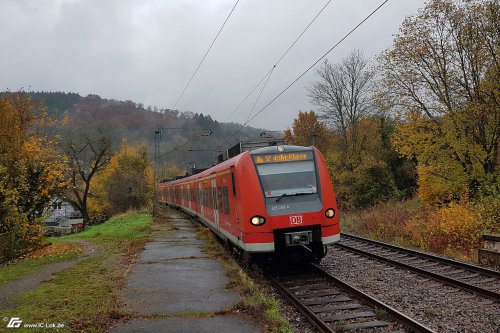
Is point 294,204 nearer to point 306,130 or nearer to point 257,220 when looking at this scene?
point 257,220

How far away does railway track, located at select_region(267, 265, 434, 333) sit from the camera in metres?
6.32

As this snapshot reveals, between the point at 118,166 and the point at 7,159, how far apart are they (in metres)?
34.2

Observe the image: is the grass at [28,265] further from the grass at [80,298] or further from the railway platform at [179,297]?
the railway platform at [179,297]

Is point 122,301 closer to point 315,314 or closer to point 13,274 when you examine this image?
point 315,314

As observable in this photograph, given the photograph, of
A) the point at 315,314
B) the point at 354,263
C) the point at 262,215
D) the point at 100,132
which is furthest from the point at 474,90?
the point at 100,132

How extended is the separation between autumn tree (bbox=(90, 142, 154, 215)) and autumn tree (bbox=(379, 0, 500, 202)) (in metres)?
25.5

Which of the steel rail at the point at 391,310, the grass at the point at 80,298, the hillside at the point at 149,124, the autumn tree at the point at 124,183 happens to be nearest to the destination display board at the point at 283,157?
the steel rail at the point at 391,310

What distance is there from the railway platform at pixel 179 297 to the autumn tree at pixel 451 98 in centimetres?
1308

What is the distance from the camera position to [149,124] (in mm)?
46250

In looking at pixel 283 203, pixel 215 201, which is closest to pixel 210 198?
pixel 215 201

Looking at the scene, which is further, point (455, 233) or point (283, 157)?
point (455, 233)

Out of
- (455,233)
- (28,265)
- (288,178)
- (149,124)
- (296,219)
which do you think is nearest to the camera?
(296,219)

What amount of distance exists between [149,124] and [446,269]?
39511 millimetres

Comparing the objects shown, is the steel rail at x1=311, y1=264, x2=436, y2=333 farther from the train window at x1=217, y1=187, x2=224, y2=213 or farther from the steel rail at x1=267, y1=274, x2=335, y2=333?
the train window at x1=217, y1=187, x2=224, y2=213
